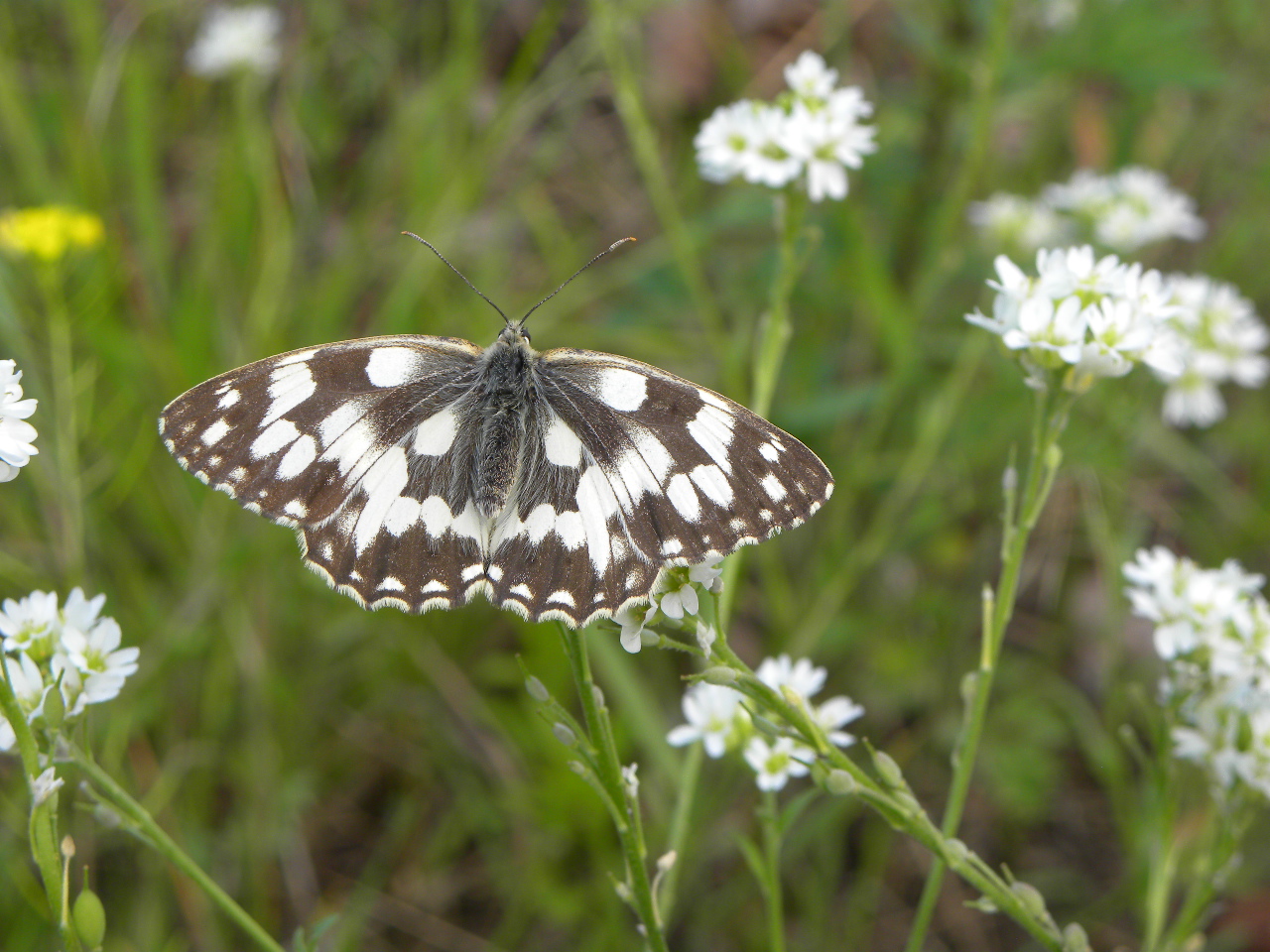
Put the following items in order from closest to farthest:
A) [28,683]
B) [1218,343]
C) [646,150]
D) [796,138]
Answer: [28,683] < [796,138] < [646,150] < [1218,343]

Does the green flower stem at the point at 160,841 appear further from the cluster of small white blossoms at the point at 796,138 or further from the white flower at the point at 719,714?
the cluster of small white blossoms at the point at 796,138

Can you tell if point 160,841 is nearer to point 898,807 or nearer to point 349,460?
point 349,460

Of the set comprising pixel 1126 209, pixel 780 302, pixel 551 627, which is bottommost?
pixel 551 627

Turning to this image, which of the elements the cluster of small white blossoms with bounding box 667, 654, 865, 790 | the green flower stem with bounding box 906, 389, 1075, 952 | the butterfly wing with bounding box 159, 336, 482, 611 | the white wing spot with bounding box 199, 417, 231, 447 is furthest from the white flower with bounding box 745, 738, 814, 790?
the white wing spot with bounding box 199, 417, 231, 447

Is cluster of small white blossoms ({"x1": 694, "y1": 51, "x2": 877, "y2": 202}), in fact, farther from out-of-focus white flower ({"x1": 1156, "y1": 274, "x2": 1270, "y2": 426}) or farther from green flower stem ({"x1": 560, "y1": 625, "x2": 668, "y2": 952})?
out-of-focus white flower ({"x1": 1156, "y1": 274, "x2": 1270, "y2": 426})

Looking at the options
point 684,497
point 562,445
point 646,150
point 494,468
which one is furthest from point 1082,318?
point 646,150

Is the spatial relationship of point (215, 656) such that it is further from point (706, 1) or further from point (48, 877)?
point (706, 1)

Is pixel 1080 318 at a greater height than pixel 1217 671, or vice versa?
pixel 1080 318

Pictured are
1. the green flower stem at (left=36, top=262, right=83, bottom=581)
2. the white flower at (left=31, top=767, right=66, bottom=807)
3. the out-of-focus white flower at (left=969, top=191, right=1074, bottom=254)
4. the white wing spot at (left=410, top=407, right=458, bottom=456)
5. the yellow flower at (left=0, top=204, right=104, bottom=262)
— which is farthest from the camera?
the out-of-focus white flower at (left=969, top=191, right=1074, bottom=254)
